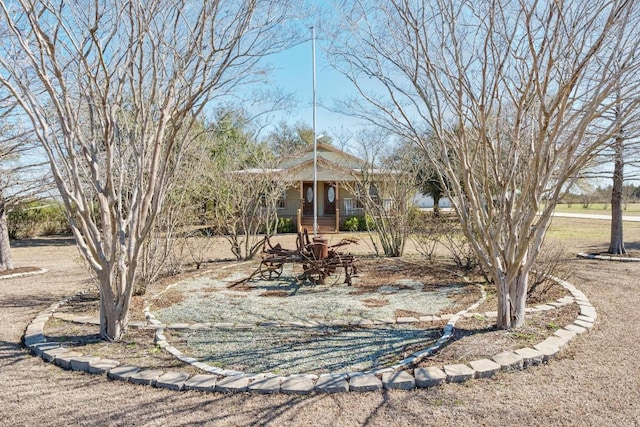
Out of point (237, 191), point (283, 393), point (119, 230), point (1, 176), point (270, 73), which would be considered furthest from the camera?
point (237, 191)

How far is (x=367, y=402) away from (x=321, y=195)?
1968 cm

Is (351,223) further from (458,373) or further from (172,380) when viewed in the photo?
(172,380)

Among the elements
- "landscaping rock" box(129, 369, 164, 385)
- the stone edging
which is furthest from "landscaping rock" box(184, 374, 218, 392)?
"landscaping rock" box(129, 369, 164, 385)

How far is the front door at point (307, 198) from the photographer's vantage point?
21109 millimetres

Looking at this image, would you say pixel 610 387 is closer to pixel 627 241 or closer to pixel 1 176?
pixel 1 176

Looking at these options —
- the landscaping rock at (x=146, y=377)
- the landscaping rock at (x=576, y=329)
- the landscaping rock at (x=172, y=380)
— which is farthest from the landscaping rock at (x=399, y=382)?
the landscaping rock at (x=576, y=329)

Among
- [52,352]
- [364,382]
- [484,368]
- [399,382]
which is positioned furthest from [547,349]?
[52,352]

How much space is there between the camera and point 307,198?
21.3 m

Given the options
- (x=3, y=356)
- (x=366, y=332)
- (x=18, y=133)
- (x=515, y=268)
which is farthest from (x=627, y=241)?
(x=18, y=133)

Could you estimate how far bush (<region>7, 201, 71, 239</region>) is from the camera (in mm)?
17395

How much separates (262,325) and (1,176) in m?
7.43

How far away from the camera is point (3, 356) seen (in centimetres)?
384

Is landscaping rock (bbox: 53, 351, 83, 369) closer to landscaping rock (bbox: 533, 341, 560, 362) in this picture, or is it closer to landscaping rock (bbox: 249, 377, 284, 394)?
landscaping rock (bbox: 249, 377, 284, 394)

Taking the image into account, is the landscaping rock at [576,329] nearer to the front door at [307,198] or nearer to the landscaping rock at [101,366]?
the landscaping rock at [101,366]
